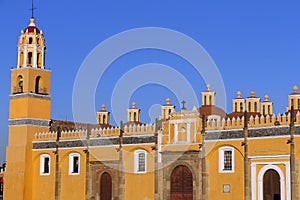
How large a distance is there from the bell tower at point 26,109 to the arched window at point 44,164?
907 mm

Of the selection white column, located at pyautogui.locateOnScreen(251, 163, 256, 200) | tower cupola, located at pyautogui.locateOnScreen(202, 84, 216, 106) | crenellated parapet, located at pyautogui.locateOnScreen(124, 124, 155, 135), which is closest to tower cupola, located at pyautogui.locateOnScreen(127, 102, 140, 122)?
tower cupola, located at pyautogui.locateOnScreen(202, 84, 216, 106)

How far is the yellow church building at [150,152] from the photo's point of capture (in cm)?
3884

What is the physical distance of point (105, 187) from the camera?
4700cm

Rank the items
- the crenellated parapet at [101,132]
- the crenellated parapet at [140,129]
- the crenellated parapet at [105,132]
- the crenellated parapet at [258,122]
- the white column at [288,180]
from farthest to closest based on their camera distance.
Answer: the crenellated parapet at [105,132] → the crenellated parapet at [101,132] → the crenellated parapet at [140,129] → the crenellated parapet at [258,122] → the white column at [288,180]

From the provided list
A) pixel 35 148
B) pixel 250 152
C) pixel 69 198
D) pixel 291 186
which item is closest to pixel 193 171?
pixel 250 152

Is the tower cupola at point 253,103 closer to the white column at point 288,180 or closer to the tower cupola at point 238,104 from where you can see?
the tower cupola at point 238,104

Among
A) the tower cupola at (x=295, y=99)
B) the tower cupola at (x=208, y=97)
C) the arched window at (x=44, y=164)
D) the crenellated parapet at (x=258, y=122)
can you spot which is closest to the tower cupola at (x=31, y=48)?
the arched window at (x=44, y=164)

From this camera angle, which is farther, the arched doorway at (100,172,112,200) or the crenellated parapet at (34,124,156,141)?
the arched doorway at (100,172,112,200)

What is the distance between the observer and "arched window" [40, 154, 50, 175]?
5041cm

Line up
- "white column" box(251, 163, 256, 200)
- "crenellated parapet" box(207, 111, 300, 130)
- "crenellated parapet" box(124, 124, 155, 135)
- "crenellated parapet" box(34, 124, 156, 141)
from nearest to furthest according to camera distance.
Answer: "crenellated parapet" box(207, 111, 300, 130) → "white column" box(251, 163, 256, 200) → "crenellated parapet" box(124, 124, 155, 135) → "crenellated parapet" box(34, 124, 156, 141)

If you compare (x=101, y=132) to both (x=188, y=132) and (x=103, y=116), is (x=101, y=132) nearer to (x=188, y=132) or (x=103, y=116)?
(x=188, y=132)

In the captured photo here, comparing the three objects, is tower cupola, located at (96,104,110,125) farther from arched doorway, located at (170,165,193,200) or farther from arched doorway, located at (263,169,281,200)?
arched doorway, located at (263,169,281,200)

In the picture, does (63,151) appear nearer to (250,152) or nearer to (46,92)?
(46,92)

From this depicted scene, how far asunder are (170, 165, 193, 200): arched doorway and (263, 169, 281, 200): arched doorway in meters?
5.53
